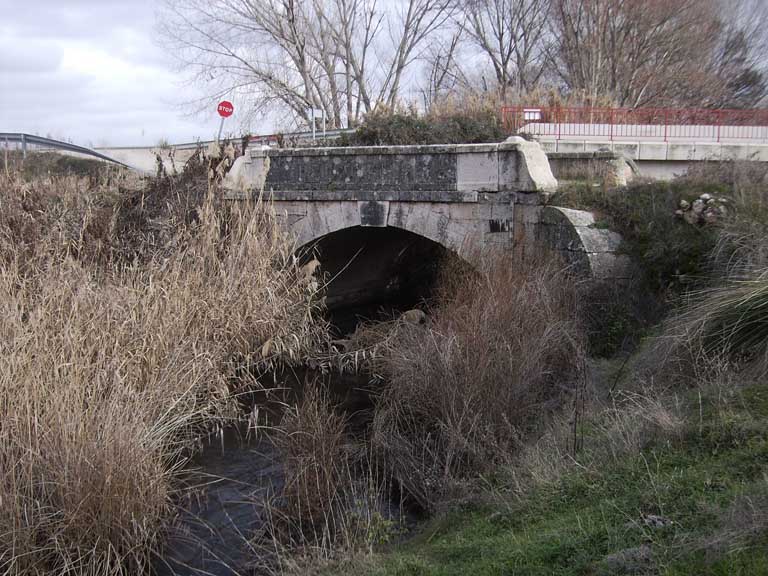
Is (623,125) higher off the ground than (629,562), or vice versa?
(623,125)

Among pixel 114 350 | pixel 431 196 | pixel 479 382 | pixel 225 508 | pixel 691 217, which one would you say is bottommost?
pixel 225 508

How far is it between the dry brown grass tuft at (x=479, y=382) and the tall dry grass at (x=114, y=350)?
1727 millimetres

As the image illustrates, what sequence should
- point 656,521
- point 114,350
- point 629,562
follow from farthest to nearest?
point 114,350 → point 656,521 → point 629,562

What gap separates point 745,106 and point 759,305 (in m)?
26.0

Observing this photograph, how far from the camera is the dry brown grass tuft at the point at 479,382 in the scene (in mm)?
5090

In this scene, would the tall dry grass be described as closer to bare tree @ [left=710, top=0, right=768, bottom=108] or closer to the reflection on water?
the reflection on water

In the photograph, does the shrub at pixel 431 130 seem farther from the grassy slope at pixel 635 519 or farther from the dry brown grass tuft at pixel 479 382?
the grassy slope at pixel 635 519

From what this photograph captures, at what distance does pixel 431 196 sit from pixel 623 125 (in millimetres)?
7292

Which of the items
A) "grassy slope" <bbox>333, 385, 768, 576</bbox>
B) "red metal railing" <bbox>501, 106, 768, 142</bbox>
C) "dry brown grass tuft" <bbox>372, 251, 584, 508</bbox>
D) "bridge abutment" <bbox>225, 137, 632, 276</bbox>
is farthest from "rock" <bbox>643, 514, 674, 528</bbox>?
"red metal railing" <bbox>501, 106, 768, 142</bbox>

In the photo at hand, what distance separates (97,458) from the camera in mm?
4133

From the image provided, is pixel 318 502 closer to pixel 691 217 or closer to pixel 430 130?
pixel 691 217

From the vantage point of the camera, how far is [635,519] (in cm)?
318

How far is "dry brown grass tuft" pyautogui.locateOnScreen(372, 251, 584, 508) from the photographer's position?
16.7 feet

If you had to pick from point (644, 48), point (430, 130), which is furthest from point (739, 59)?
point (430, 130)
